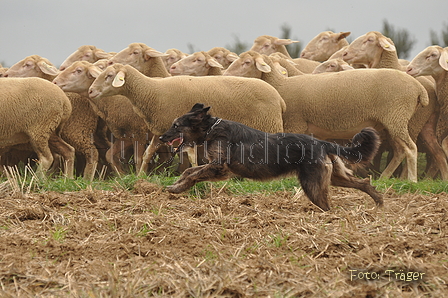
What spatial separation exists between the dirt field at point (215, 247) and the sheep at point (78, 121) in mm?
3834

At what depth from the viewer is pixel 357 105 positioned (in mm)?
9922

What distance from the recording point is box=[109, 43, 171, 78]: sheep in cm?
1150

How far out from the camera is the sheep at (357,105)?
→ 32.4ft

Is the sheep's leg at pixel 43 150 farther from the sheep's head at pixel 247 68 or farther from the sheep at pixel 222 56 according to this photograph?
the sheep at pixel 222 56

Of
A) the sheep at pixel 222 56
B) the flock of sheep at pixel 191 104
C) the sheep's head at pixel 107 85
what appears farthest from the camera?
the sheep at pixel 222 56

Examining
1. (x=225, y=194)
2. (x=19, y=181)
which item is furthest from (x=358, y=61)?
(x=19, y=181)

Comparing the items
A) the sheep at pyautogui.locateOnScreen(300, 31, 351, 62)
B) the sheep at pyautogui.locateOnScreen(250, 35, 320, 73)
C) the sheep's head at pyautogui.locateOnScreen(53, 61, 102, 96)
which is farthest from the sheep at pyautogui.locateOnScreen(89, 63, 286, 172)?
the sheep at pyautogui.locateOnScreen(300, 31, 351, 62)

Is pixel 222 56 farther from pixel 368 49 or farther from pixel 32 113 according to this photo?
pixel 32 113

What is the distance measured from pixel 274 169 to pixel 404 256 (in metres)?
1.99

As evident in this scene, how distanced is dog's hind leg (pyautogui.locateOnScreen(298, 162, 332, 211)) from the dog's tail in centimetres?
26

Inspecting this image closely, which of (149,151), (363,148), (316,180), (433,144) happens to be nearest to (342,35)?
(433,144)

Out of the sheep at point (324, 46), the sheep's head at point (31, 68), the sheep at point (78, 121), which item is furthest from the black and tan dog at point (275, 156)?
the sheep at point (324, 46)

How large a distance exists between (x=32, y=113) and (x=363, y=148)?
5.16 m

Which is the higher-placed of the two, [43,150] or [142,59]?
[142,59]
